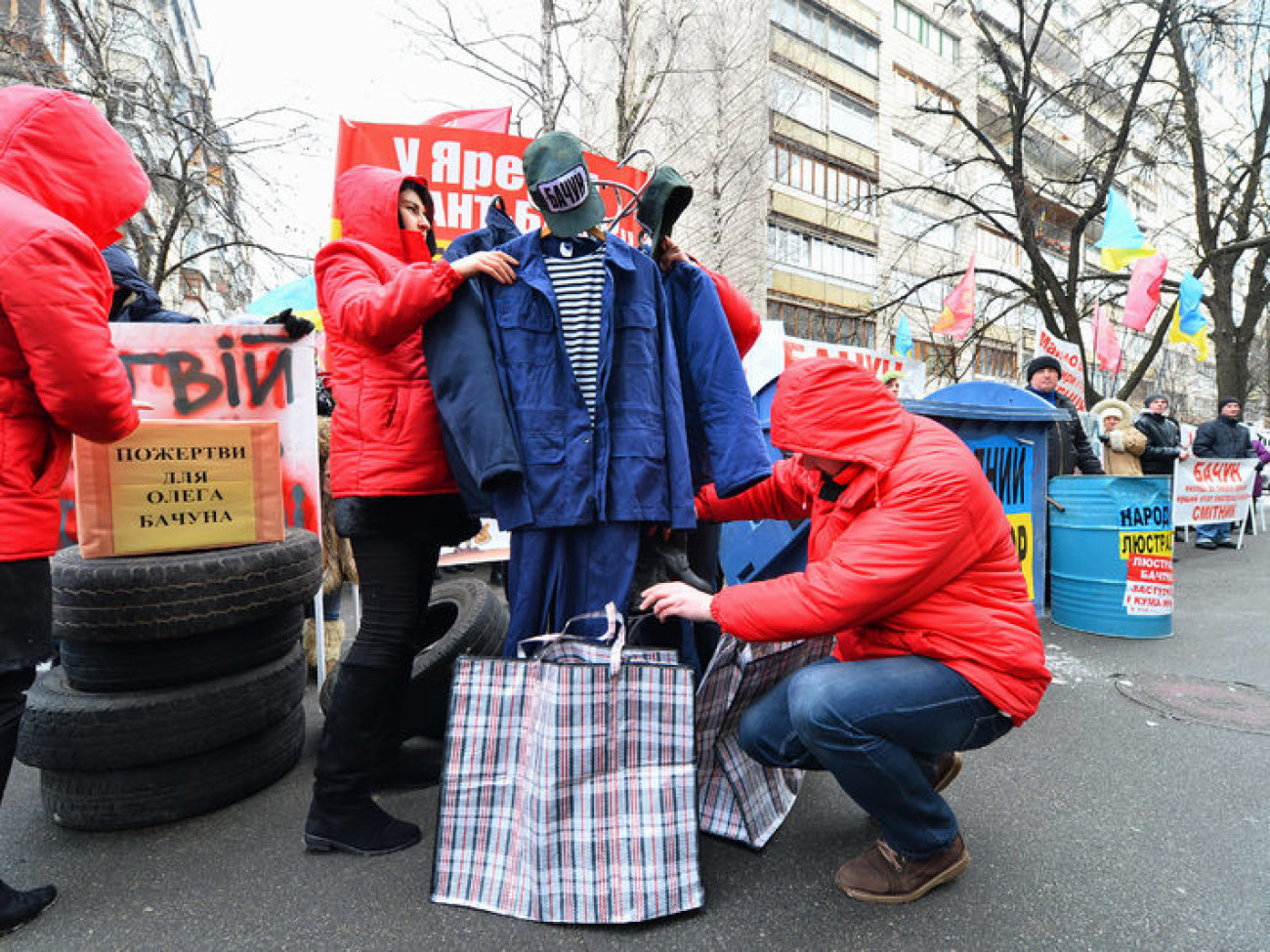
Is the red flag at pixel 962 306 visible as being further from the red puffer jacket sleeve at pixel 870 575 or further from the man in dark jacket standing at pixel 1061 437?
the red puffer jacket sleeve at pixel 870 575

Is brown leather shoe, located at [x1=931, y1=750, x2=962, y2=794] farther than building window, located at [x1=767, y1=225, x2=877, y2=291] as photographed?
No

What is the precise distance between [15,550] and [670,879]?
1.74 meters

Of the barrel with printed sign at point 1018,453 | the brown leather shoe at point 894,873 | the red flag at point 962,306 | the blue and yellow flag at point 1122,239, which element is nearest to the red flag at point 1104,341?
the red flag at point 962,306

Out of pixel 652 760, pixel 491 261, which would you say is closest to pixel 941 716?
pixel 652 760

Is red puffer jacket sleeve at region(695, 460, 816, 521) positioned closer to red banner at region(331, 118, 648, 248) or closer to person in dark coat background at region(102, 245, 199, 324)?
person in dark coat background at region(102, 245, 199, 324)

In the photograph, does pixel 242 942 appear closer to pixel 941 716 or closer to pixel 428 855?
pixel 428 855

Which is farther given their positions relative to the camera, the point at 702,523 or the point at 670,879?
the point at 702,523

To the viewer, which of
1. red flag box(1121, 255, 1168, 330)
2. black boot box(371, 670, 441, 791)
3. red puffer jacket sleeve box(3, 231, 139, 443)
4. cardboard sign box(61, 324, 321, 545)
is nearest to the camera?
red puffer jacket sleeve box(3, 231, 139, 443)

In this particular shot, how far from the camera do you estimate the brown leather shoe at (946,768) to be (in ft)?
7.50

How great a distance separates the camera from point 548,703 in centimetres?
173

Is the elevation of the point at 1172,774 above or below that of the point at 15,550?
Answer: below

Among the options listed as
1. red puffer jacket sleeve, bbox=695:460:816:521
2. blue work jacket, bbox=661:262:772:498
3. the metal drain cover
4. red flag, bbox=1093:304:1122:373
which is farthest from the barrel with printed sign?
red flag, bbox=1093:304:1122:373

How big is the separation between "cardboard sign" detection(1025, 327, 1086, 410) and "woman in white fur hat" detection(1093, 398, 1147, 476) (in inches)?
26.8

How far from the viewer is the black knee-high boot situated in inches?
70.6
